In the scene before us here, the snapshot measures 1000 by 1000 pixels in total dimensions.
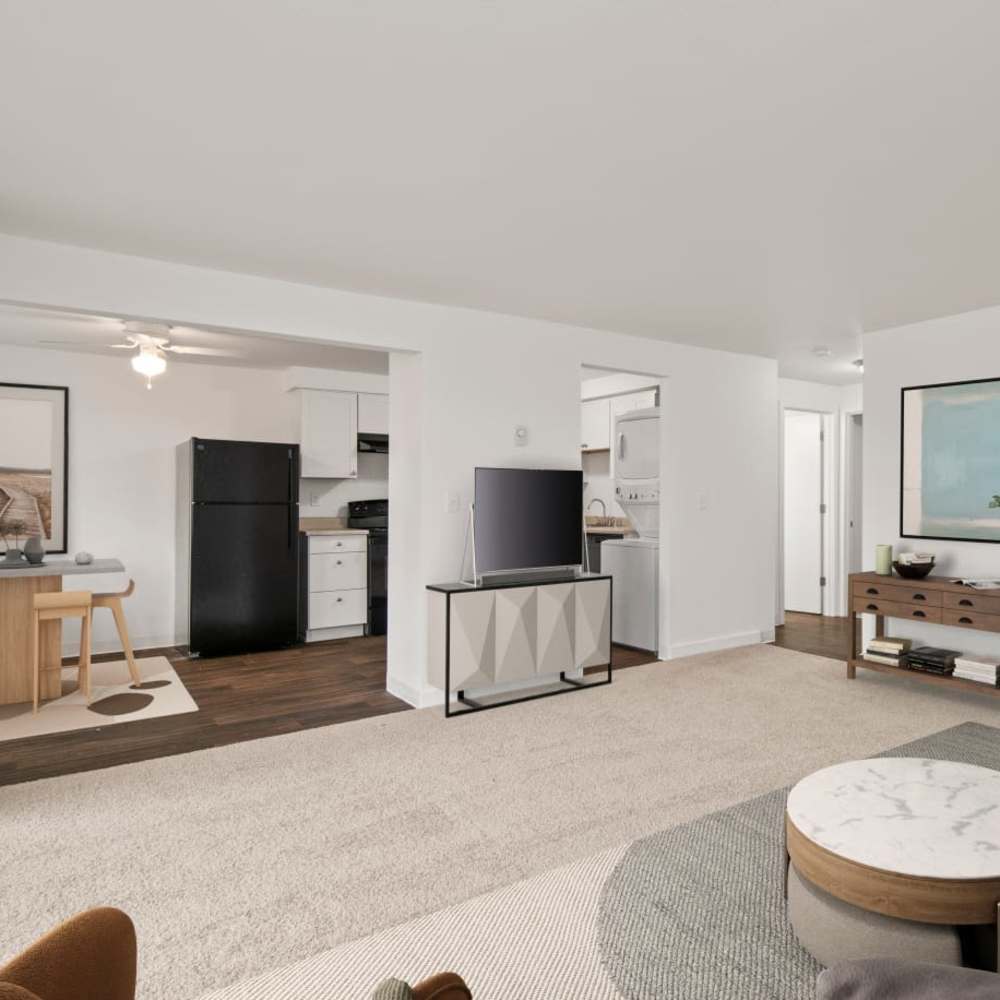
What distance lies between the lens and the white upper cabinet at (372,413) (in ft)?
21.6

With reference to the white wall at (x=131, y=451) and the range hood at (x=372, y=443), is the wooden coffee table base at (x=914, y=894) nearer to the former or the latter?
the range hood at (x=372, y=443)

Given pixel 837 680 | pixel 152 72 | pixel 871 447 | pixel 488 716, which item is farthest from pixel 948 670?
pixel 152 72

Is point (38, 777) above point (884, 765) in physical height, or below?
below

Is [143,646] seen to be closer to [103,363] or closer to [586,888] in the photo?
[103,363]

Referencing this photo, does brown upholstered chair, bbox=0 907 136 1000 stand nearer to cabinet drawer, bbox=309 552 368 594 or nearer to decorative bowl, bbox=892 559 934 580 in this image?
decorative bowl, bbox=892 559 934 580

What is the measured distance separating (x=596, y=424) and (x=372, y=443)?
2.20m

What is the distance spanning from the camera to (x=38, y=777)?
10.4ft

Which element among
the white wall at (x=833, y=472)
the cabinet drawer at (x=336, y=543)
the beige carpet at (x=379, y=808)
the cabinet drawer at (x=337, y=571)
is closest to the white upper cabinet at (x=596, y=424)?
the white wall at (x=833, y=472)

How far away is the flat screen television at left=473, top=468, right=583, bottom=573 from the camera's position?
434cm

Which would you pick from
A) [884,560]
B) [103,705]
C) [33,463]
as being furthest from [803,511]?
[33,463]

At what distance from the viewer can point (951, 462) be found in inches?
184

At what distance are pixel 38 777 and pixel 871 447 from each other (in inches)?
210

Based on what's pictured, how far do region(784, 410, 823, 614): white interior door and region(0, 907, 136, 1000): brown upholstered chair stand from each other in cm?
731

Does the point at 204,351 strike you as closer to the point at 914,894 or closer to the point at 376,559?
the point at 376,559
